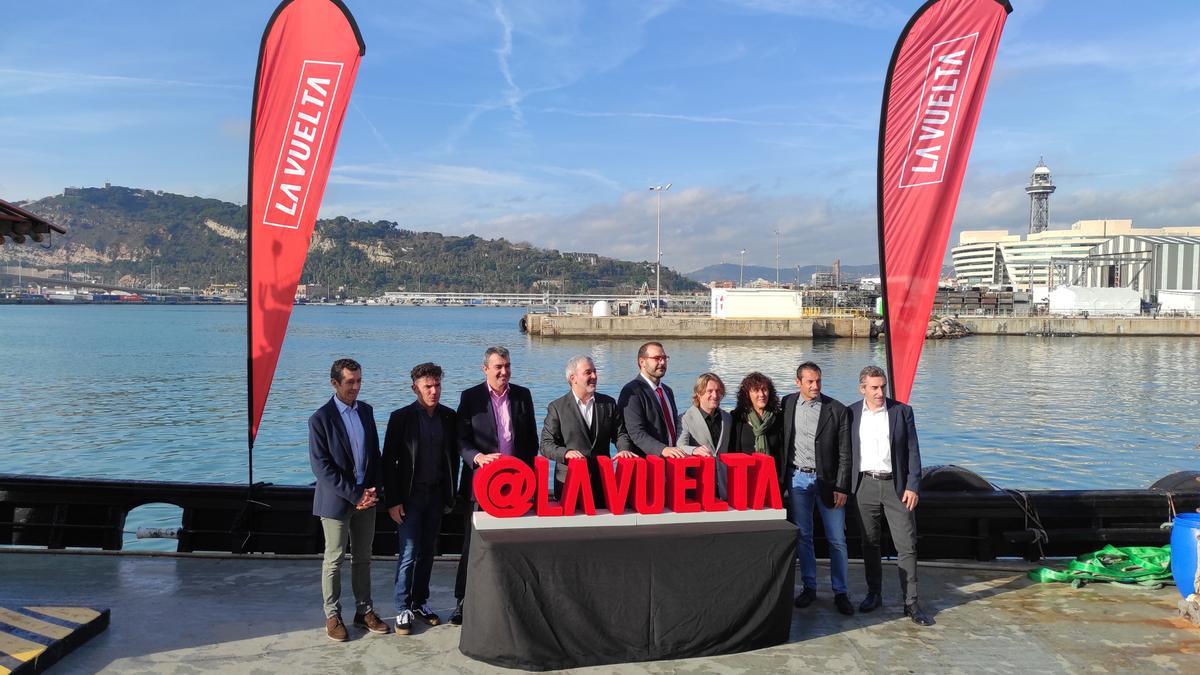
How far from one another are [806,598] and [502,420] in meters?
2.52

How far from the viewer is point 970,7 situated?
268 inches

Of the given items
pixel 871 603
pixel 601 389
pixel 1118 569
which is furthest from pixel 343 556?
pixel 601 389

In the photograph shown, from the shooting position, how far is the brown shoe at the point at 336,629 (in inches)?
205

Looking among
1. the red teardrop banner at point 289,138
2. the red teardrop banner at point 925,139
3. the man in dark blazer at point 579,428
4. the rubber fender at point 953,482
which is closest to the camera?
the man in dark blazer at point 579,428

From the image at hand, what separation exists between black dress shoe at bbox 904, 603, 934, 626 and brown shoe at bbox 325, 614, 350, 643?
12.2 feet

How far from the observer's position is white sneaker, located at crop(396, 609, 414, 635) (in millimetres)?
5352

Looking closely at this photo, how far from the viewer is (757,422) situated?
597 centimetres

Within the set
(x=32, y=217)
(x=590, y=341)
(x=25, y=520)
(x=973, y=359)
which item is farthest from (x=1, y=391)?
(x=973, y=359)

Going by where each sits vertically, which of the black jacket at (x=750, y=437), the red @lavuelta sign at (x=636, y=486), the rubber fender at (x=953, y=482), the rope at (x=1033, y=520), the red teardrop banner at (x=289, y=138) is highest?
the red teardrop banner at (x=289, y=138)

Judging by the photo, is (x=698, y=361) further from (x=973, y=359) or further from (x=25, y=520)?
(x=25, y=520)

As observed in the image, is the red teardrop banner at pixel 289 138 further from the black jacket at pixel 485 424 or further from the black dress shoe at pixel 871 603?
the black dress shoe at pixel 871 603

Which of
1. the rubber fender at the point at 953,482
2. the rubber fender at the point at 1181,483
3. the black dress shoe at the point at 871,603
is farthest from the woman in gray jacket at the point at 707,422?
the rubber fender at the point at 1181,483

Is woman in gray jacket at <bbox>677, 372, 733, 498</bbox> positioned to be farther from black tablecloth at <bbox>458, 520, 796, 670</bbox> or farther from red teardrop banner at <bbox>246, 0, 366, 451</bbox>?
red teardrop banner at <bbox>246, 0, 366, 451</bbox>

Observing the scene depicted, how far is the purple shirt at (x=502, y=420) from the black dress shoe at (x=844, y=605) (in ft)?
8.29
